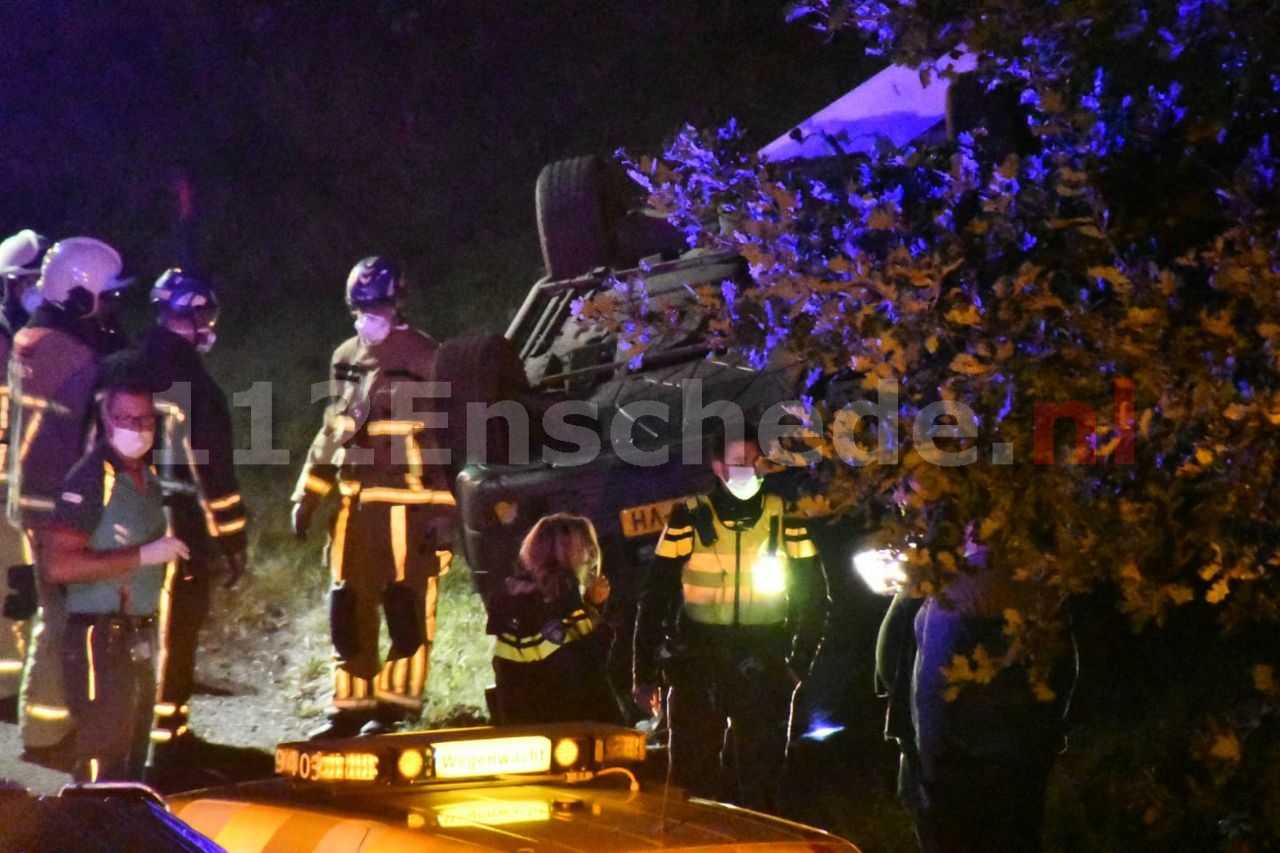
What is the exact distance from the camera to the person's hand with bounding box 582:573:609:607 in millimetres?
7004

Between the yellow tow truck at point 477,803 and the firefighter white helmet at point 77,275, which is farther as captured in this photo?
the firefighter white helmet at point 77,275

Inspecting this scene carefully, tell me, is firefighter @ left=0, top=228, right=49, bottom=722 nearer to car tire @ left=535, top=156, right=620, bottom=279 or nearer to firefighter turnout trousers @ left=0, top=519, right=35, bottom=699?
firefighter turnout trousers @ left=0, top=519, right=35, bottom=699

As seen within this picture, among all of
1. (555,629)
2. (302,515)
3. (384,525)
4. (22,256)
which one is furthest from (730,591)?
(22,256)

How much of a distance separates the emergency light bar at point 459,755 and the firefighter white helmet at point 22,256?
5241 mm

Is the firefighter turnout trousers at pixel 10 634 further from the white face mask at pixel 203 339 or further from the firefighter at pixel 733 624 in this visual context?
the firefighter at pixel 733 624

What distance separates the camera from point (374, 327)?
8.38 meters

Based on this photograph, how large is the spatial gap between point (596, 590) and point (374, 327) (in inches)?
82.9

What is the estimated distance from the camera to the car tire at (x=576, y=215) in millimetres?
9688

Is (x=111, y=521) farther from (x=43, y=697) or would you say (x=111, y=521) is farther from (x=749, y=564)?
(x=749, y=564)

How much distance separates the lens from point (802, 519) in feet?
21.0

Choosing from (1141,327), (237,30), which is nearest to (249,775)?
(1141,327)

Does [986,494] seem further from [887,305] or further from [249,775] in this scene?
[249,775]

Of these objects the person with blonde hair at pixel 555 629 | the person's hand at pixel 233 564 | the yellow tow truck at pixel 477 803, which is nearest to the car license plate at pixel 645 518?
the person with blonde hair at pixel 555 629

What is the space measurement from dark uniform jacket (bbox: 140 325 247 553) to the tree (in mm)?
2999
